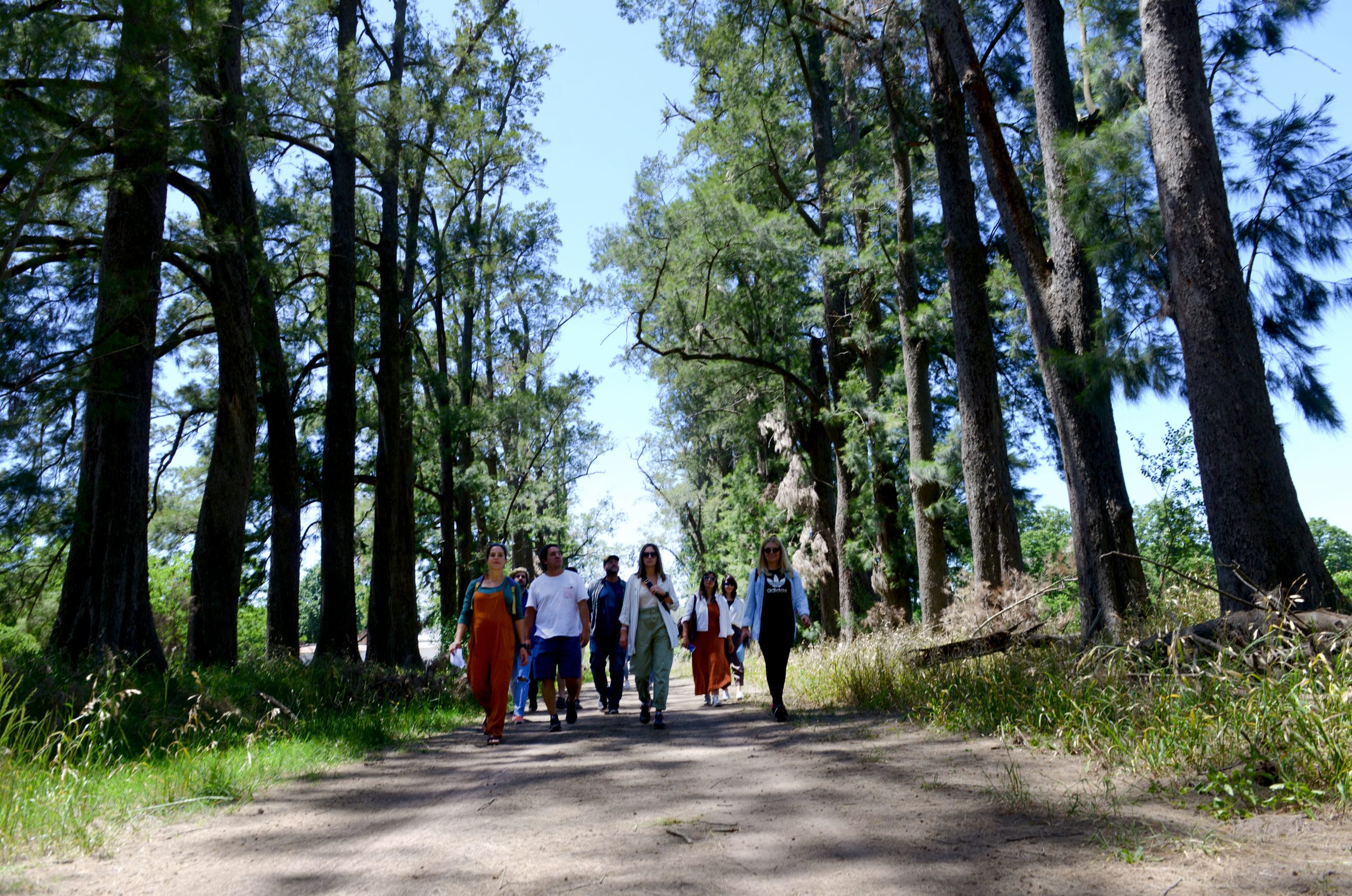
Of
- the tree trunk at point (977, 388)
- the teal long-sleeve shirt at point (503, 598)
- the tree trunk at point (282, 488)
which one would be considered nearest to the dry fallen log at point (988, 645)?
the tree trunk at point (977, 388)

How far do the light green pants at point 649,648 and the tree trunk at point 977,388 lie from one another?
424 centimetres

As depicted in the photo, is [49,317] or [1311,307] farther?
[49,317]

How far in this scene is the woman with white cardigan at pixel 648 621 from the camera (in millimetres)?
10414

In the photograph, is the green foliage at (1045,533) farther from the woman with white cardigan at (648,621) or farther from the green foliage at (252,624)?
the green foliage at (252,624)

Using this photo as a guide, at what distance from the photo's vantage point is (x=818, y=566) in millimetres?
22359

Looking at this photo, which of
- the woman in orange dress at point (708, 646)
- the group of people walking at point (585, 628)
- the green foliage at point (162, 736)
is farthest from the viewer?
the woman in orange dress at point (708, 646)

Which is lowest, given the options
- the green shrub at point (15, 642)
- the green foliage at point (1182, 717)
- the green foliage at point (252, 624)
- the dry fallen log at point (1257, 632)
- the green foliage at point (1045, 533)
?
the green foliage at point (1182, 717)

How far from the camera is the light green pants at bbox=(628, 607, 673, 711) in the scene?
1038 cm

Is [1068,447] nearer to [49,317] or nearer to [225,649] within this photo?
[225,649]

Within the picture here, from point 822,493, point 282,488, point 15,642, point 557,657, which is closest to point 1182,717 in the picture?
point 557,657

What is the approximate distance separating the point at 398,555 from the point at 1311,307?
51.3 feet

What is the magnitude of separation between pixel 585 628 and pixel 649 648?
2.74 ft

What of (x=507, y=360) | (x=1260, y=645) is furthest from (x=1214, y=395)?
(x=507, y=360)

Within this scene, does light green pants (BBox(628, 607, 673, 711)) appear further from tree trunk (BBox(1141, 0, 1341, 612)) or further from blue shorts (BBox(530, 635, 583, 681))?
tree trunk (BBox(1141, 0, 1341, 612))
